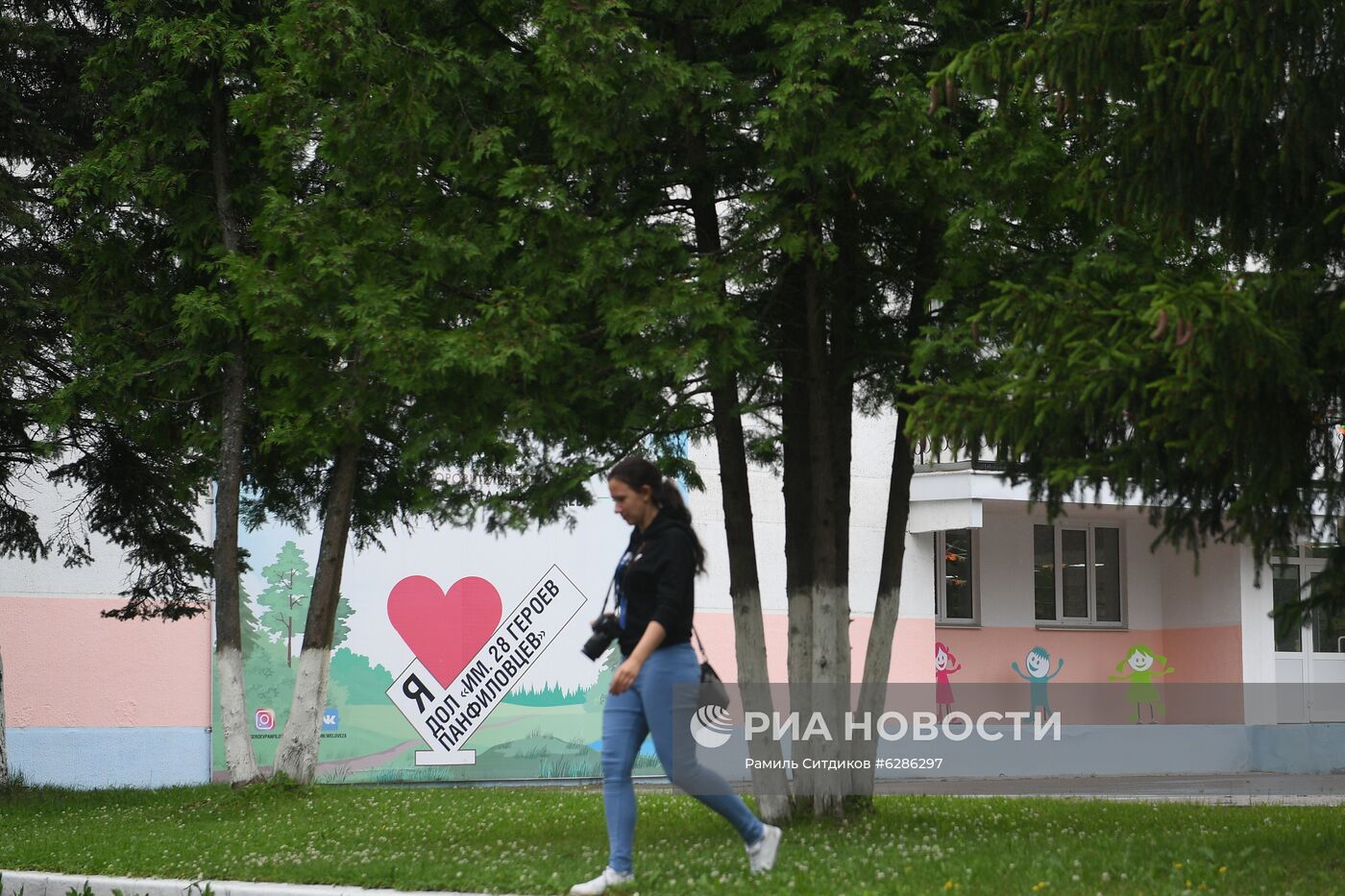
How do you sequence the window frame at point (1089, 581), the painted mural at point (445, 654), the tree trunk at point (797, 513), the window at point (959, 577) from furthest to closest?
the window frame at point (1089, 581) < the window at point (959, 577) < the painted mural at point (445, 654) < the tree trunk at point (797, 513)

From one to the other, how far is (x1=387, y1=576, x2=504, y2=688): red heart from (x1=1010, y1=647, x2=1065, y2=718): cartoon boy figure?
28.0 feet

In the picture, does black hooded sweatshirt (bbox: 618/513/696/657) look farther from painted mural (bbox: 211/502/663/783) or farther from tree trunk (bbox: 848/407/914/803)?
painted mural (bbox: 211/502/663/783)

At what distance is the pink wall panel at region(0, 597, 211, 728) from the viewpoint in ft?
60.5

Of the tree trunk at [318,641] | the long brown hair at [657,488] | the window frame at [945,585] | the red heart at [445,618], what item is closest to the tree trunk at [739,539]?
the long brown hair at [657,488]

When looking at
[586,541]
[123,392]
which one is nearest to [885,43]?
[123,392]

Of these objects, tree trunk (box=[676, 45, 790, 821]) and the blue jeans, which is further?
tree trunk (box=[676, 45, 790, 821])

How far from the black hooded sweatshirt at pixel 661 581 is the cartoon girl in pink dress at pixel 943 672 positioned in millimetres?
16896

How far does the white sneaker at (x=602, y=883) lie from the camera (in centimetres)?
679

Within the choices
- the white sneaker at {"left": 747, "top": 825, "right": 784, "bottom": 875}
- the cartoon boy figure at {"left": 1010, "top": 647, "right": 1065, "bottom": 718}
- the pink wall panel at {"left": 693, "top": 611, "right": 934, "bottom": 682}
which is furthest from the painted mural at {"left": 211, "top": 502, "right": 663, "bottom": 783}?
the white sneaker at {"left": 747, "top": 825, "right": 784, "bottom": 875}

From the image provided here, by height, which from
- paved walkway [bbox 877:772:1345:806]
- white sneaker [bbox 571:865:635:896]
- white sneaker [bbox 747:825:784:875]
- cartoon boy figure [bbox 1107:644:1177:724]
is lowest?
paved walkway [bbox 877:772:1345:806]

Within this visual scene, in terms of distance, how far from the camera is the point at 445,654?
20.6 m

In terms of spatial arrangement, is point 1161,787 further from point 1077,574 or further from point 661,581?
point 661,581

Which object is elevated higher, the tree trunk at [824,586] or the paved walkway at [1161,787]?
the tree trunk at [824,586]

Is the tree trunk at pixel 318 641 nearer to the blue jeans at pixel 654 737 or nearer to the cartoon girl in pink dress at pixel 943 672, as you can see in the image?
the blue jeans at pixel 654 737
